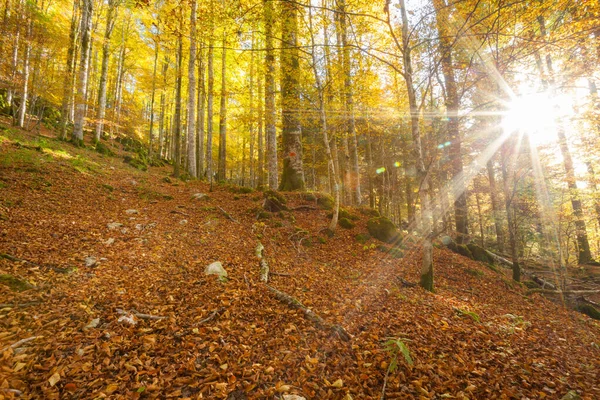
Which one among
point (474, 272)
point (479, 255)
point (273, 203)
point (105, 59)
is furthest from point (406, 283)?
point (105, 59)

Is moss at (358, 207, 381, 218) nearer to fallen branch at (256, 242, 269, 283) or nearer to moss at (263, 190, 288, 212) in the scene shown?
moss at (263, 190, 288, 212)

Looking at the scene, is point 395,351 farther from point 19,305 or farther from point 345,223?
point 345,223

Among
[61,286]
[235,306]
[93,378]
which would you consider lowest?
[93,378]

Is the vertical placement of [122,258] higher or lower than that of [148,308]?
higher

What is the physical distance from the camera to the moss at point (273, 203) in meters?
9.23

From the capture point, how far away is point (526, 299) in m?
7.64

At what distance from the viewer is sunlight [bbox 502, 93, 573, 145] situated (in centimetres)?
Answer: 858

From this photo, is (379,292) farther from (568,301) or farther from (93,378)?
(568,301)

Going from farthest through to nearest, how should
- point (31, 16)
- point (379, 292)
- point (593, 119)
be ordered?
point (31, 16) → point (593, 119) → point (379, 292)

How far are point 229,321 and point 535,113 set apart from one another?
12.0 metres

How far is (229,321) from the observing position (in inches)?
146

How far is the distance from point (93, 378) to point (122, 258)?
3.00m

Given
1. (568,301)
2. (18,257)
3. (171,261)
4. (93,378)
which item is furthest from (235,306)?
(568,301)

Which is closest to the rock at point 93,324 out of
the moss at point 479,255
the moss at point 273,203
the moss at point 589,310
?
the moss at point 273,203
